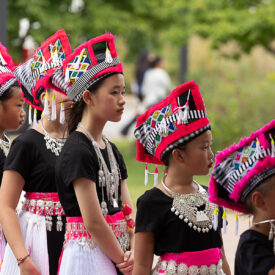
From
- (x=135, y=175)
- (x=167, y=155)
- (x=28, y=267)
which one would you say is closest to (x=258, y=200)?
(x=167, y=155)

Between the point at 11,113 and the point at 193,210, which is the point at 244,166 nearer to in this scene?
the point at 193,210

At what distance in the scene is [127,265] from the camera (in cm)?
357

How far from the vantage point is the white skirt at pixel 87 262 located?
356 centimetres

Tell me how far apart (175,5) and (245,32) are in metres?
1.85

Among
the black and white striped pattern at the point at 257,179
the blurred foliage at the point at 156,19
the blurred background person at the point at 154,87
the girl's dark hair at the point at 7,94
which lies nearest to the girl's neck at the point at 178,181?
the black and white striped pattern at the point at 257,179

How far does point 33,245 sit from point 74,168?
28.3 inches

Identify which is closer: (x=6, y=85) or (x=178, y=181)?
(x=178, y=181)

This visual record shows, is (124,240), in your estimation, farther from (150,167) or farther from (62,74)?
(150,167)

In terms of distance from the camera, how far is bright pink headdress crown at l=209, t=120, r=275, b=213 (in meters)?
2.94

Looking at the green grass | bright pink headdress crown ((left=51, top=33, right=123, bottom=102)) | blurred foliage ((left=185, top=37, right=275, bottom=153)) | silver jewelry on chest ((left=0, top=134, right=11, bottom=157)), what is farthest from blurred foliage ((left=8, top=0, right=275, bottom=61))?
bright pink headdress crown ((left=51, top=33, right=123, bottom=102))

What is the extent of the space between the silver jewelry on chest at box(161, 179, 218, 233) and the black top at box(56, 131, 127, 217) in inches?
15.4

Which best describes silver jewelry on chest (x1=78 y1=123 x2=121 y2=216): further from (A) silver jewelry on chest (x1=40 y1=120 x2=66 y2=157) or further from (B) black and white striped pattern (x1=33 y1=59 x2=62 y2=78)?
(B) black and white striped pattern (x1=33 y1=59 x2=62 y2=78)

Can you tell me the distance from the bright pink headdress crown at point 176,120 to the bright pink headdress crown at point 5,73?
1251 mm

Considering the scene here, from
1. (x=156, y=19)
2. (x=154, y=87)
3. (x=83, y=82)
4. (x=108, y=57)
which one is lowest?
(x=83, y=82)
